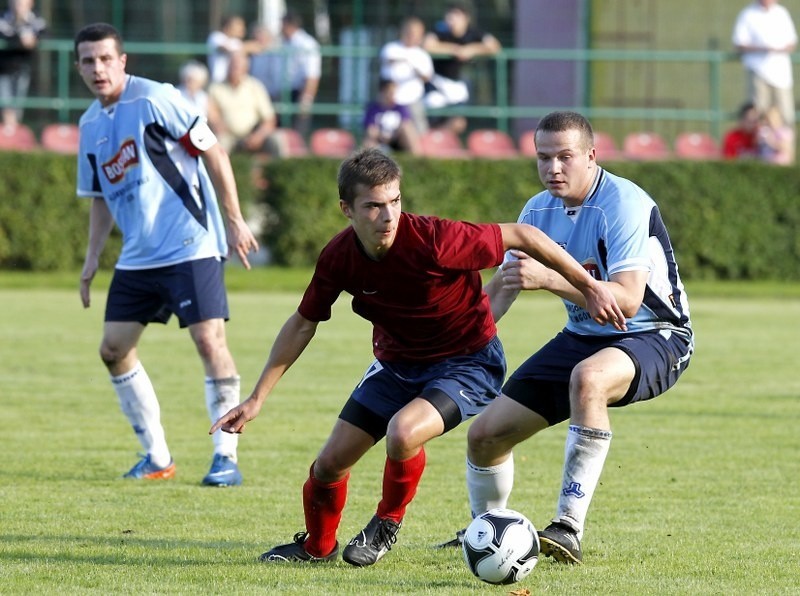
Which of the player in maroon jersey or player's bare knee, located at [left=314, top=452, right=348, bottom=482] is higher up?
the player in maroon jersey

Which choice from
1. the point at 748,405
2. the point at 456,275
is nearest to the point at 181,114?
the point at 456,275

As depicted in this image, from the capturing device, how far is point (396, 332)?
5.93 metres

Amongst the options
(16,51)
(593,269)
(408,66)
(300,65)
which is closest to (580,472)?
(593,269)

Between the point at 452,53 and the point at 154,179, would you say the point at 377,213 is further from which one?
the point at 452,53

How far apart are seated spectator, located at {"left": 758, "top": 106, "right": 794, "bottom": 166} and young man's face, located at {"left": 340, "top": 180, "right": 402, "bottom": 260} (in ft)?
54.0

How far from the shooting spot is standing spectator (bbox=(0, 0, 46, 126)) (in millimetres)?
21000

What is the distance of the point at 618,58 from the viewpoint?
76.6 ft

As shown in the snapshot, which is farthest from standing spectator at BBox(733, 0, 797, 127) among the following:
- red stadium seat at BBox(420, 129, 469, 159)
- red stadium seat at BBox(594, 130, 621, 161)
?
red stadium seat at BBox(420, 129, 469, 159)

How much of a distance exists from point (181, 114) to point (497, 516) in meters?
3.43

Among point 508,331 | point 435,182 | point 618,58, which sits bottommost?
point 508,331

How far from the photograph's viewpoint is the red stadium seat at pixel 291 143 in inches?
808

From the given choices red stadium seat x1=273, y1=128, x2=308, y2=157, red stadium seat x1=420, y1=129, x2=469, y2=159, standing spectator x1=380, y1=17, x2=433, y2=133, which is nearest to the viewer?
standing spectator x1=380, y1=17, x2=433, y2=133

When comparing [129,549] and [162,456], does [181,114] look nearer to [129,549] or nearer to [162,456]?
[162,456]

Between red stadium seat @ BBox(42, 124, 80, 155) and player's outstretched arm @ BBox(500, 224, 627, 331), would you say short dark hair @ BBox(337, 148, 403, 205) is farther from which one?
red stadium seat @ BBox(42, 124, 80, 155)
